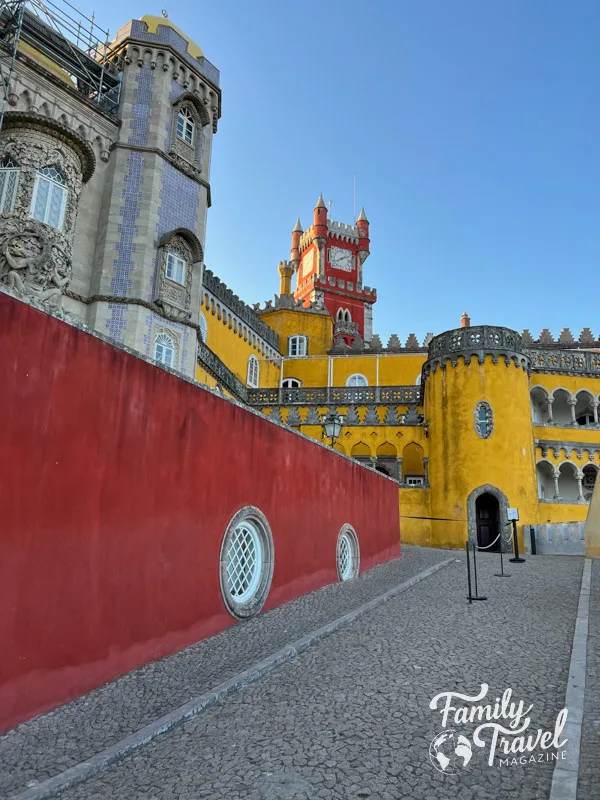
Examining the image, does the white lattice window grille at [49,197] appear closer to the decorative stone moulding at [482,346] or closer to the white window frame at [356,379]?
the decorative stone moulding at [482,346]

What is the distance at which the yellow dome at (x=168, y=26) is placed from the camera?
17.6 m

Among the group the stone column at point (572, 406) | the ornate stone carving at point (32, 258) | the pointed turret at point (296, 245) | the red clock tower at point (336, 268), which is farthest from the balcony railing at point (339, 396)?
the pointed turret at point (296, 245)

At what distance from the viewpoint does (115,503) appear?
→ 5.27 meters

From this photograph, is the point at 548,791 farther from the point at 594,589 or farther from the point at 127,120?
the point at 127,120

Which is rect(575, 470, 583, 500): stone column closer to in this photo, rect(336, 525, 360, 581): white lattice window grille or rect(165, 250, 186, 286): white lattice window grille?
rect(336, 525, 360, 581): white lattice window grille

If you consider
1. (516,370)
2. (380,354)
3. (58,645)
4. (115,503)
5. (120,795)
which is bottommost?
(120,795)

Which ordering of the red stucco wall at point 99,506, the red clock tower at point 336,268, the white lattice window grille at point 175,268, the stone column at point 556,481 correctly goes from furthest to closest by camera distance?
1. the red clock tower at point 336,268
2. the stone column at point 556,481
3. the white lattice window grille at point 175,268
4. the red stucco wall at point 99,506

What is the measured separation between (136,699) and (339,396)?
22.1 m

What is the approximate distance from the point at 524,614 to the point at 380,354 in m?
26.8

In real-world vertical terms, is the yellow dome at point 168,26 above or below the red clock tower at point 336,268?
below

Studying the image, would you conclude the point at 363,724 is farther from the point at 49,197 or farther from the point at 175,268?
the point at 175,268

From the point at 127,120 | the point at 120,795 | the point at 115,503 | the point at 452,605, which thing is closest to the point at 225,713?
the point at 120,795

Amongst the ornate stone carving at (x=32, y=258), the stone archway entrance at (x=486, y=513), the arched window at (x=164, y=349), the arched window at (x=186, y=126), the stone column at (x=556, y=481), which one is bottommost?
the stone archway entrance at (x=486, y=513)

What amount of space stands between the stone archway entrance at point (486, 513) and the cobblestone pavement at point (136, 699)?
1361cm
